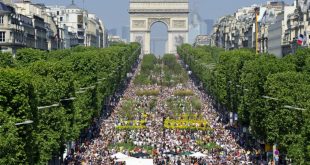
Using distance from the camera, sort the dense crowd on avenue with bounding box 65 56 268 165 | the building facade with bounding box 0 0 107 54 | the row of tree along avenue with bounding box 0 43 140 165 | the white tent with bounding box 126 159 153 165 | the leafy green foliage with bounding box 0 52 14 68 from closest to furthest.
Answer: the row of tree along avenue with bounding box 0 43 140 165 < the white tent with bounding box 126 159 153 165 < the dense crowd on avenue with bounding box 65 56 268 165 < the leafy green foliage with bounding box 0 52 14 68 < the building facade with bounding box 0 0 107 54

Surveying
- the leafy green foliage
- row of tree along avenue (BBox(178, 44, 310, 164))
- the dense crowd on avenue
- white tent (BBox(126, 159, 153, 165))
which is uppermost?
the leafy green foliage

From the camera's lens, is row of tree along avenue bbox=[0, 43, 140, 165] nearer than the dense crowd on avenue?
Yes

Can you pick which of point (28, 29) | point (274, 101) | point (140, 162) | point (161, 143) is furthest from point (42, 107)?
point (28, 29)

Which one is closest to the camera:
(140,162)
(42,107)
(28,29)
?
(42,107)

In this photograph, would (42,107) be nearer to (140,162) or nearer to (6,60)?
(140,162)

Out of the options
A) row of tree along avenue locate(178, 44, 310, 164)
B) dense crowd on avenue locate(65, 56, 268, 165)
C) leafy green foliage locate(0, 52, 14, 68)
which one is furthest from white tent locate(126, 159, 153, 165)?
leafy green foliage locate(0, 52, 14, 68)

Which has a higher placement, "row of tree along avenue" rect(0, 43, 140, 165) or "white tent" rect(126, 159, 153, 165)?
"row of tree along avenue" rect(0, 43, 140, 165)

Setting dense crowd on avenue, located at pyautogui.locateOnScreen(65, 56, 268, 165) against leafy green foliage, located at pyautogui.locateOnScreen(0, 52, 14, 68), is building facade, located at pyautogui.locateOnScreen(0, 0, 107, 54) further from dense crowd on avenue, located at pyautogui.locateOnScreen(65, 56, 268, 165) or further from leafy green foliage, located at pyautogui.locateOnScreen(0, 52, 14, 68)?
leafy green foliage, located at pyautogui.locateOnScreen(0, 52, 14, 68)
